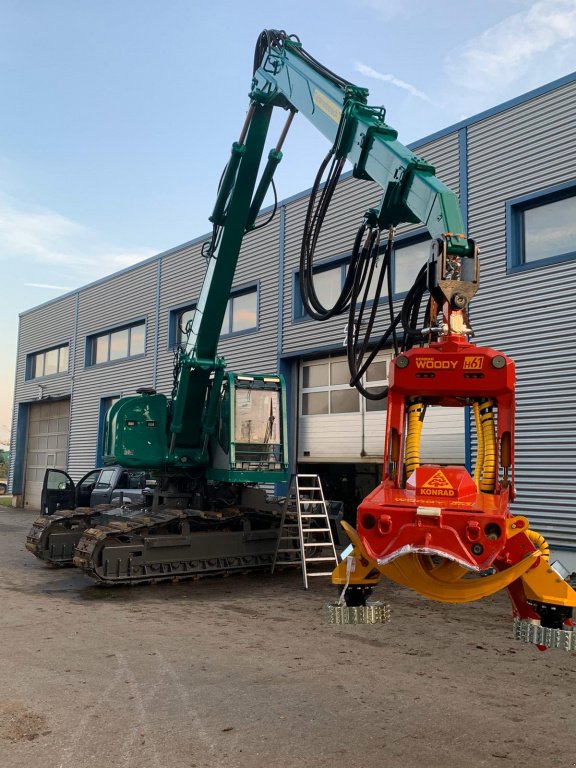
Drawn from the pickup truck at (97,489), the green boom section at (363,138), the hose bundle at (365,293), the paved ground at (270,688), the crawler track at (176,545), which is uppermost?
the green boom section at (363,138)

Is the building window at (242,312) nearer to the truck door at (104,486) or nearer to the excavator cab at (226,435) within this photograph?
the truck door at (104,486)

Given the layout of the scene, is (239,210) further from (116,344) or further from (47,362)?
(47,362)

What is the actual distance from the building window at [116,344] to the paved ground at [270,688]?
1440 cm

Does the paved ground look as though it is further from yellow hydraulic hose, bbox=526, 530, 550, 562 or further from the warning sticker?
the warning sticker

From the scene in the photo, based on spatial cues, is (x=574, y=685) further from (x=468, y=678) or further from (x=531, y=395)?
(x=531, y=395)

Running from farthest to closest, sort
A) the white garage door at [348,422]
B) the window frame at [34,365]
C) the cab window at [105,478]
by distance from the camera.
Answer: the window frame at [34,365], the cab window at [105,478], the white garage door at [348,422]

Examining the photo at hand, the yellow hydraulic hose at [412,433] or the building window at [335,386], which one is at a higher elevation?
the building window at [335,386]

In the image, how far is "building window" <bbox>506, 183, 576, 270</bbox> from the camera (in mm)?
11570

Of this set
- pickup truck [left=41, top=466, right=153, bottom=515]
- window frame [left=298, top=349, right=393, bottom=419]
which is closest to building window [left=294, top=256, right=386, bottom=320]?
window frame [left=298, top=349, right=393, bottom=419]

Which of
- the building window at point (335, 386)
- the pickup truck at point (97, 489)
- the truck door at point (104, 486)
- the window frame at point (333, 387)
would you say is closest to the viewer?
the window frame at point (333, 387)

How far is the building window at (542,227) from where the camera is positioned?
456 inches

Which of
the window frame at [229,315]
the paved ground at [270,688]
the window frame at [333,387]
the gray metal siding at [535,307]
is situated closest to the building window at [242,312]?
the window frame at [229,315]

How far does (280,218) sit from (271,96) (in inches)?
313

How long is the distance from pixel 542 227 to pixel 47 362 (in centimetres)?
2227
